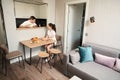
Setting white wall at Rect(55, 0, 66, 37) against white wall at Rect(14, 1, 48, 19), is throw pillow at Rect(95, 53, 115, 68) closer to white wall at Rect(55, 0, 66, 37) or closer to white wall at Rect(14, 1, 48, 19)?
white wall at Rect(55, 0, 66, 37)

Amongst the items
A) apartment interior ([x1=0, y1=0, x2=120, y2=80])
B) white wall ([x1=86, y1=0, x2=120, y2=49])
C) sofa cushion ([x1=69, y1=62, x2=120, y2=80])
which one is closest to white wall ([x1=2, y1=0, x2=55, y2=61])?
apartment interior ([x1=0, y1=0, x2=120, y2=80])

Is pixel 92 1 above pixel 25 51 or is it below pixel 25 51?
above

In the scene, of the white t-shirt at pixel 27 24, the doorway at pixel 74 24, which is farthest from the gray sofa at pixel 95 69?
the white t-shirt at pixel 27 24

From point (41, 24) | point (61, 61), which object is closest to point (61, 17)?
point (41, 24)

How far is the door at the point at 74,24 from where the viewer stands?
3604 mm

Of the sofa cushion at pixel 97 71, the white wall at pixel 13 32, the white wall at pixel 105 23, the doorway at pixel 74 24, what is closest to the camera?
the sofa cushion at pixel 97 71

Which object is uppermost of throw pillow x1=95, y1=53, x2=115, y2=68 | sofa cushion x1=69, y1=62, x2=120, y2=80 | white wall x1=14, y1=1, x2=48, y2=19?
white wall x1=14, y1=1, x2=48, y2=19

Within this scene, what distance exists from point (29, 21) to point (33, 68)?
1.78 meters

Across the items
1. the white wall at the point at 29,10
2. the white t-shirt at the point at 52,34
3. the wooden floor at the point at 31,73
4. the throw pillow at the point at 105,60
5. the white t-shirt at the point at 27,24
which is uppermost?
the white wall at the point at 29,10

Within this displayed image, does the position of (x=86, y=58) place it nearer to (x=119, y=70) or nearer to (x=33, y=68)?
(x=119, y=70)

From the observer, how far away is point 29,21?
11.5 ft

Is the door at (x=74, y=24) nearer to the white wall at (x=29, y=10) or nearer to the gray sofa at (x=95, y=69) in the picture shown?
the white wall at (x=29, y=10)

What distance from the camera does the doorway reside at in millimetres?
3562

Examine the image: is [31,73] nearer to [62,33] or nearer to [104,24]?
[62,33]
